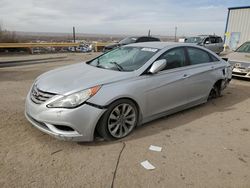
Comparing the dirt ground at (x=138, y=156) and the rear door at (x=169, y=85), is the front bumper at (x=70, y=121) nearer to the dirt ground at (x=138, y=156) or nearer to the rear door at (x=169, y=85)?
the dirt ground at (x=138, y=156)

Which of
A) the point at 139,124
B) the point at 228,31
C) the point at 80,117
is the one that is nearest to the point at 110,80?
the point at 80,117

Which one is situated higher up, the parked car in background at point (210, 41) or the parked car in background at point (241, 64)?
the parked car in background at point (210, 41)

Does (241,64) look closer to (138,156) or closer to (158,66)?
(158,66)

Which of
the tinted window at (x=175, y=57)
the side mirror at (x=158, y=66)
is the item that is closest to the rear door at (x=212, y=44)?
the tinted window at (x=175, y=57)

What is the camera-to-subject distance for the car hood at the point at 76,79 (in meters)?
3.12

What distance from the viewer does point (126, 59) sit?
13.3 ft

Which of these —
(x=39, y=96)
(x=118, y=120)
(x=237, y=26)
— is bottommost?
(x=118, y=120)

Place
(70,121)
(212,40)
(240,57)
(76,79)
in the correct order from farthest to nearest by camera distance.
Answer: (212,40) → (240,57) → (76,79) → (70,121)

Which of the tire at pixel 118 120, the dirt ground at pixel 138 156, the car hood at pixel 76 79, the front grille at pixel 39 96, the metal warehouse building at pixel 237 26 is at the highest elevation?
the metal warehouse building at pixel 237 26

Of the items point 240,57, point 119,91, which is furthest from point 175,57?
point 240,57

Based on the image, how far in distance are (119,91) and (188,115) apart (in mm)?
1959

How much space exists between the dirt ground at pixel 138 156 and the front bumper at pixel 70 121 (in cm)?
25

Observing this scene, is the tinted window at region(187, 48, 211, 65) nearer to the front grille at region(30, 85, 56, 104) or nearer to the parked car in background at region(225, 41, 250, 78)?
the front grille at region(30, 85, 56, 104)

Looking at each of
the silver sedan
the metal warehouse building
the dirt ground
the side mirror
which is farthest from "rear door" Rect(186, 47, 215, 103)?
the metal warehouse building
